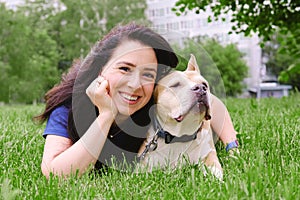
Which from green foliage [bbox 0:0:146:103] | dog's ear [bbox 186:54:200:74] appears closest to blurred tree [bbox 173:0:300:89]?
dog's ear [bbox 186:54:200:74]

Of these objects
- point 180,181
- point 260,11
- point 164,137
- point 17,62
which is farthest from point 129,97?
point 17,62

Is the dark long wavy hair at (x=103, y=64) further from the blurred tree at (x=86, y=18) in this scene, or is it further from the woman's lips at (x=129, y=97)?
the blurred tree at (x=86, y=18)

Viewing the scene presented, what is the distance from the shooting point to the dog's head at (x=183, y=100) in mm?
1792

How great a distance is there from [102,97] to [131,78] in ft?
Answer: 0.48

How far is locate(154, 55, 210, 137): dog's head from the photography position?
179 centimetres

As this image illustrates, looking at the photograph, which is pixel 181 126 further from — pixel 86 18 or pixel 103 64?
pixel 86 18

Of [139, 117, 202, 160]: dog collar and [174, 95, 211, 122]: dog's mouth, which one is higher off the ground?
[174, 95, 211, 122]: dog's mouth

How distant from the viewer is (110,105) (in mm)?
1924

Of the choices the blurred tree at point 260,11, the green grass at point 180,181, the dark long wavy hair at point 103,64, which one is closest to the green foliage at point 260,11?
the blurred tree at point 260,11

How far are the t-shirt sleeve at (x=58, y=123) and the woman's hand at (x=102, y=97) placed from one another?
0.26 meters

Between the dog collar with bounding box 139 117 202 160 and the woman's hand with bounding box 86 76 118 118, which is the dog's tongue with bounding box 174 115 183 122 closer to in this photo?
the dog collar with bounding box 139 117 202 160

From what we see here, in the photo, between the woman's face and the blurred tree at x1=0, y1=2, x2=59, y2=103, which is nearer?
the woman's face

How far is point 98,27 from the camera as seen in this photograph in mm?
30516

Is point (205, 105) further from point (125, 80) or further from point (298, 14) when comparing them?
point (298, 14)
